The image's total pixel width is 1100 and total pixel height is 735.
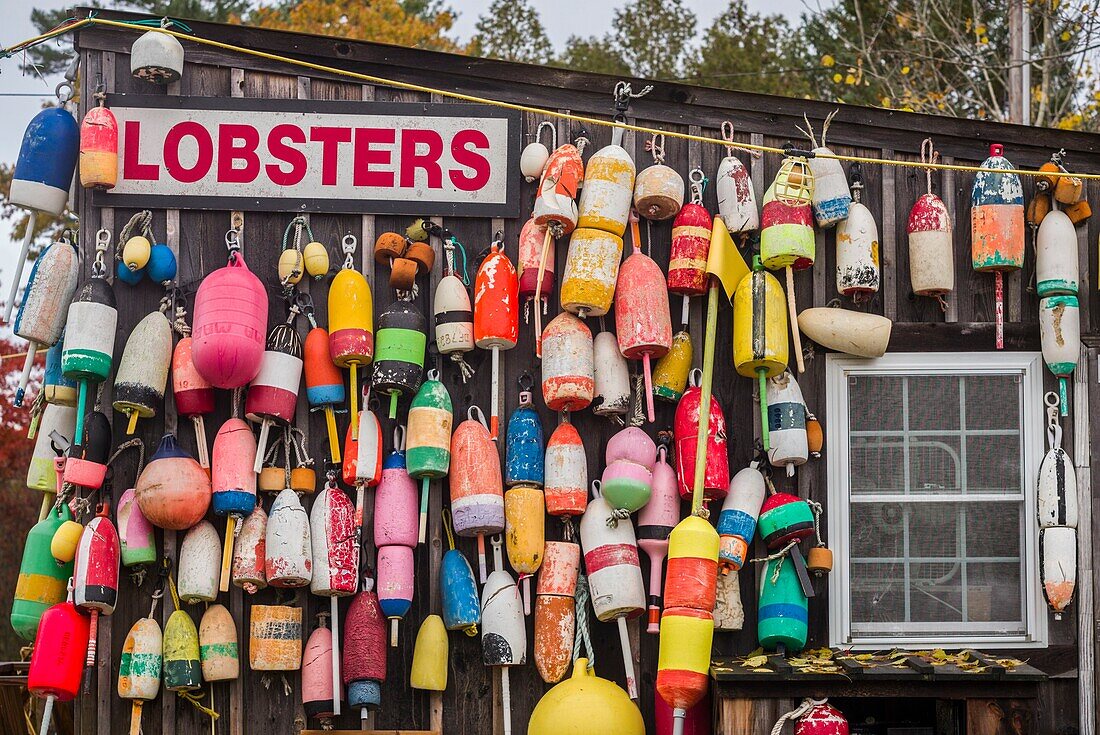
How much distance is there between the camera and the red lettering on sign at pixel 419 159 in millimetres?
6000

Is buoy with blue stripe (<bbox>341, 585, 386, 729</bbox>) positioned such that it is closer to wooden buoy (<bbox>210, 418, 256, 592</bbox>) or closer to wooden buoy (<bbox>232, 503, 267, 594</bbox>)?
wooden buoy (<bbox>232, 503, 267, 594</bbox>)

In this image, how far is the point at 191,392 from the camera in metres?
5.71

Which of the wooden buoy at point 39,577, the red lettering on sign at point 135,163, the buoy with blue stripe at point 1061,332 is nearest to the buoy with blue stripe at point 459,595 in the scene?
the wooden buoy at point 39,577

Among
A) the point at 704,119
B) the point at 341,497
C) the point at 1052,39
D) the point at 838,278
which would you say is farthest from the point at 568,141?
the point at 1052,39

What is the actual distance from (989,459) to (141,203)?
404 centimetres

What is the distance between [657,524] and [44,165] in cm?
318

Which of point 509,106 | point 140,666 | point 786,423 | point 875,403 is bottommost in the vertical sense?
point 140,666

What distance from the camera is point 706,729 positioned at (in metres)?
5.50

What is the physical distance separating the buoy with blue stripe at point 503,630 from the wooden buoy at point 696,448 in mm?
883

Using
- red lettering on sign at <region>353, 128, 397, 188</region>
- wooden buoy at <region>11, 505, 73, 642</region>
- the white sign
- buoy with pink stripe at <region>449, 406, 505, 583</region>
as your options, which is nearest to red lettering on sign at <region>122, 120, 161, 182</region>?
the white sign

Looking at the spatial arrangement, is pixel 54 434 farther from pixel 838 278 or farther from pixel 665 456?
pixel 838 278

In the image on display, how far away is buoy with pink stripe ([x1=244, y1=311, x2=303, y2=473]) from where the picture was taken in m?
5.70

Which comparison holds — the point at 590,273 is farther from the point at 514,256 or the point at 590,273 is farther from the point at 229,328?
the point at 229,328

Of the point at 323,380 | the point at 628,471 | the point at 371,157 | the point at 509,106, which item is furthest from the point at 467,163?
the point at 628,471
